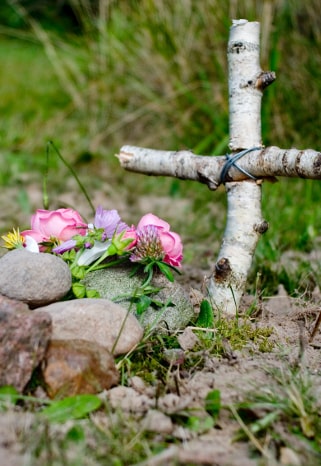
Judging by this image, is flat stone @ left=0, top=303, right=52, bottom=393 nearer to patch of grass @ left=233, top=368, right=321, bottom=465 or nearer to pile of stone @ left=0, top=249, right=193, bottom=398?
pile of stone @ left=0, top=249, right=193, bottom=398

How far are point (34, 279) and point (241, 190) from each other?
0.72 metres

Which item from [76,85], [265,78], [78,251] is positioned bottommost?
[78,251]

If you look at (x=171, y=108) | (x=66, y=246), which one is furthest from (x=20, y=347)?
(x=171, y=108)

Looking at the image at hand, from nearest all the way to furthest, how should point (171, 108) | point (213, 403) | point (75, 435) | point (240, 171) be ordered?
point (75, 435), point (213, 403), point (240, 171), point (171, 108)

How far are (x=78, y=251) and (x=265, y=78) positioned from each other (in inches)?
31.6

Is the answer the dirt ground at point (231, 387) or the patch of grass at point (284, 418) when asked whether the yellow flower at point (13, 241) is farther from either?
the patch of grass at point (284, 418)

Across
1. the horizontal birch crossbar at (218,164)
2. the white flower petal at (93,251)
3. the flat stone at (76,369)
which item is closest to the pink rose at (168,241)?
the white flower petal at (93,251)

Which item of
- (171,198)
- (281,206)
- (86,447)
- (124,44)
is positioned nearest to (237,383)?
(86,447)

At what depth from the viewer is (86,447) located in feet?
4.53

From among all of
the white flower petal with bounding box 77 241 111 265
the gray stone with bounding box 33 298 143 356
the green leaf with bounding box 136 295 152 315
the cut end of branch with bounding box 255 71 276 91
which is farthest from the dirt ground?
the cut end of branch with bounding box 255 71 276 91

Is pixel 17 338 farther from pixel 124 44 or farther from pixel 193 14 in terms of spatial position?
pixel 124 44

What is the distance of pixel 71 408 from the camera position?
1497mm

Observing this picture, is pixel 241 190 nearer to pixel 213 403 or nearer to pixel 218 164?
pixel 218 164

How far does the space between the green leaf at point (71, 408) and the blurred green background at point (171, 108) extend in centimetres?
145
